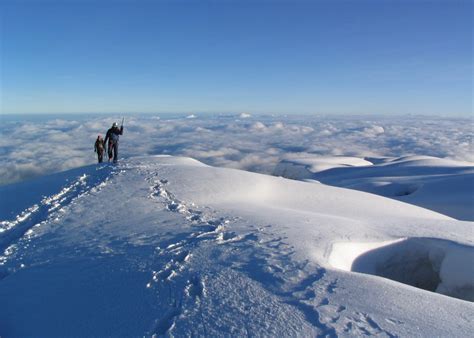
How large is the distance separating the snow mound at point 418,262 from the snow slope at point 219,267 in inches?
1.2

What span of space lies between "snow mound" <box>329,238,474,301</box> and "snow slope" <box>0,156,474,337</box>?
0.10ft

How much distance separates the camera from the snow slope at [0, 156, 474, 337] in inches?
191

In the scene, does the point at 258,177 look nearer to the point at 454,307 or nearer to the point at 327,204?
the point at 327,204

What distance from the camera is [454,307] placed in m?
5.25

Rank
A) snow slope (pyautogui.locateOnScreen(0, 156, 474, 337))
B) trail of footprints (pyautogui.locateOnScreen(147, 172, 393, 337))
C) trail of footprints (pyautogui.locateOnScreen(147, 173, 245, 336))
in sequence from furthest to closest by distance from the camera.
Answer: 1. trail of footprints (pyautogui.locateOnScreen(147, 173, 245, 336))
2. snow slope (pyautogui.locateOnScreen(0, 156, 474, 337))
3. trail of footprints (pyautogui.locateOnScreen(147, 172, 393, 337))

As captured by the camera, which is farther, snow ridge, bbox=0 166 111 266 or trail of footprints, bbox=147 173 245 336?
snow ridge, bbox=0 166 111 266

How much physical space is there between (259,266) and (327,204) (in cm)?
734

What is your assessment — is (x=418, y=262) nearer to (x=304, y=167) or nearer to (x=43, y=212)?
(x=43, y=212)

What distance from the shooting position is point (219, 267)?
6383 mm

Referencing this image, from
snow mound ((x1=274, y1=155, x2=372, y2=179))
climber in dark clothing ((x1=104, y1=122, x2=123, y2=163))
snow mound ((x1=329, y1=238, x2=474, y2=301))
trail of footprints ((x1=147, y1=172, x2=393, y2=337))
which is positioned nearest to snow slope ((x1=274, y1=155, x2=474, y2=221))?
snow mound ((x1=274, y1=155, x2=372, y2=179))

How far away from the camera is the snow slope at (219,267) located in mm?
4855

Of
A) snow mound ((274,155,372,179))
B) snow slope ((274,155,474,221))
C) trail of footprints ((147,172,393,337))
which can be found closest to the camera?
trail of footprints ((147,172,393,337))

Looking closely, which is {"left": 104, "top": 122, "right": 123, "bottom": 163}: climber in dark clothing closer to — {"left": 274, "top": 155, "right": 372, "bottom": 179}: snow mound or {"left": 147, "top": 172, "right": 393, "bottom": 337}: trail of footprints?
{"left": 147, "top": 172, "right": 393, "bottom": 337}: trail of footprints

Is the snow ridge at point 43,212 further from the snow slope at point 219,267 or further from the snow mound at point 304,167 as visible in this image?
the snow mound at point 304,167
